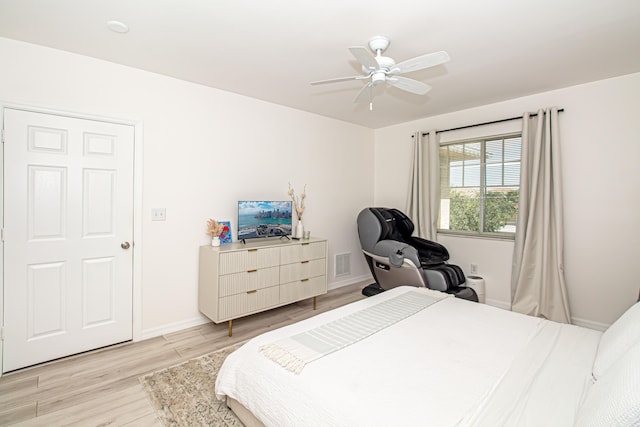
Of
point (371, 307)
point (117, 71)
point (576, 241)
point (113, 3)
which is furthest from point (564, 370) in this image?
point (117, 71)

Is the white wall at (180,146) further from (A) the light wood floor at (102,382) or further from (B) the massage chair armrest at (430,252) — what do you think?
(B) the massage chair armrest at (430,252)

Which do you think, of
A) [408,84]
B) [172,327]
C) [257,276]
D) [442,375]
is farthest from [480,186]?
[172,327]

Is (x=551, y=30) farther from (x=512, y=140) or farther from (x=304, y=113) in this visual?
(x=304, y=113)

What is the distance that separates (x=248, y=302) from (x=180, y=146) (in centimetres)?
172

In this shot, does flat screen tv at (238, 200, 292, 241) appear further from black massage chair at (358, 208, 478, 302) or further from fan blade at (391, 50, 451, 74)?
fan blade at (391, 50, 451, 74)

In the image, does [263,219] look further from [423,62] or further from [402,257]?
[423,62]

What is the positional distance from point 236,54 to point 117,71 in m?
1.12

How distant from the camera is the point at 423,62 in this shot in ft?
6.54

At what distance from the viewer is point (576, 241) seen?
3232 millimetres

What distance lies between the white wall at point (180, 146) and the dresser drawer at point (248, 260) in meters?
0.48

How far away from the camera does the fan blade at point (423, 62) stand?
1.90 meters

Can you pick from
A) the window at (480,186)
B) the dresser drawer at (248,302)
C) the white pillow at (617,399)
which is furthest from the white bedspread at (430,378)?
the window at (480,186)

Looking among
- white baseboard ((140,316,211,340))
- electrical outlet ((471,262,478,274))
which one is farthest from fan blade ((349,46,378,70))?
electrical outlet ((471,262,478,274))

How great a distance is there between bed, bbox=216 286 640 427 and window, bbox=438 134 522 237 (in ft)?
6.88
